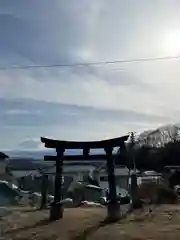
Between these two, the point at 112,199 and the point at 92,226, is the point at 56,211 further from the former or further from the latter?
the point at 92,226

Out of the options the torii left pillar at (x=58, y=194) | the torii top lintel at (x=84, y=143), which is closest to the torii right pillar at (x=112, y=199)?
the torii top lintel at (x=84, y=143)

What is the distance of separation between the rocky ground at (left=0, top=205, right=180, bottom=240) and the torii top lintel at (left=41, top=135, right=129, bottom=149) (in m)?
2.00

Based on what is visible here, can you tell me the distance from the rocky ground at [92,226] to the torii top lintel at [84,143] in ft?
6.55

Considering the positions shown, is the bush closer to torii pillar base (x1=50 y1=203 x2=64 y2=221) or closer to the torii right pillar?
the torii right pillar

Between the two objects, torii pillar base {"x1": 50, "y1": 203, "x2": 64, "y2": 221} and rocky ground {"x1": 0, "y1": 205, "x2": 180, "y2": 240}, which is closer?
rocky ground {"x1": 0, "y1": 205, "x2": 180, "y2": 240}

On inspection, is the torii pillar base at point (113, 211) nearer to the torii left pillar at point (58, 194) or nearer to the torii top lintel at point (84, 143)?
the torii left pillar at point (58, 194)

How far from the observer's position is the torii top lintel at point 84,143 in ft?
39.2

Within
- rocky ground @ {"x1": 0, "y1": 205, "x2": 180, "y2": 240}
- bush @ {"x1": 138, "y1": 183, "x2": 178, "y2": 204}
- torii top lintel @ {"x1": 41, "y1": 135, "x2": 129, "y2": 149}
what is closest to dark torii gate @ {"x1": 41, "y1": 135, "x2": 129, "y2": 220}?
torii top lintel @ {"x1": 41, "y1": 135, "x2": 129, "y2": 149}


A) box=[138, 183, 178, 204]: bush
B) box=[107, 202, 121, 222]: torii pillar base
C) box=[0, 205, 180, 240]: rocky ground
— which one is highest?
box=[138, 183, 178, 204]: bush

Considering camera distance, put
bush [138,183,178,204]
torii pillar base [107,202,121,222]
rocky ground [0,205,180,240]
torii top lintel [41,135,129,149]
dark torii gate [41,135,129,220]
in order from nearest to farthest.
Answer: rocky ground [0,205,180,240] < torii pillar base [107,202,121,222] < dark torii gate [41,135,129,220] < torii top lintel [41,135,129,149] < bush [138,183,178,204]

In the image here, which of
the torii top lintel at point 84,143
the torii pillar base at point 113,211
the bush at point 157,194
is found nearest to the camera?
the torii pillar base at point 113,211

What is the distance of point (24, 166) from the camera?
60.8 meters

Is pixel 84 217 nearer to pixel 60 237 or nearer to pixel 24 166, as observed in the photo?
pixel 60 237

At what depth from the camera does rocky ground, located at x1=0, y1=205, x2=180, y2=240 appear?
29.3 ft
